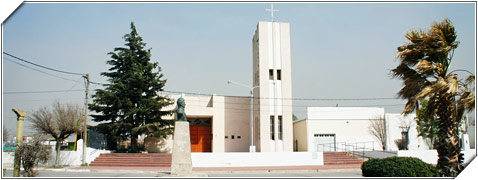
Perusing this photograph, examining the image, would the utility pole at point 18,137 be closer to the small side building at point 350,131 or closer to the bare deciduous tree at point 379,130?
the small side building at point 350,131

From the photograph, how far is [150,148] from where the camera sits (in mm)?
32562

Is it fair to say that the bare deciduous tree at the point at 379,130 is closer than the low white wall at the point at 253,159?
No

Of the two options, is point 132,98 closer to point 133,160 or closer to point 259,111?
point 133,160

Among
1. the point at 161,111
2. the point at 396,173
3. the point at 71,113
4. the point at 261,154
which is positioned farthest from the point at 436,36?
the point at 71,113

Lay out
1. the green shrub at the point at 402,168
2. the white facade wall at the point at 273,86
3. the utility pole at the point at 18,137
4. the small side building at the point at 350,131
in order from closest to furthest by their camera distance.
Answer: the green shrub at the point at 402,168 → the utility pole at the point at 18,137 → the white facade wall at the point at 273,86 → the small side building at the point at 350,131

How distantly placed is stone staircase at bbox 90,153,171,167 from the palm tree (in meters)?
17.7

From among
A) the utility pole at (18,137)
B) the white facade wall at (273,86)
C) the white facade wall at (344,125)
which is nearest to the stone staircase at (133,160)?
the white facade wall at (273,86)

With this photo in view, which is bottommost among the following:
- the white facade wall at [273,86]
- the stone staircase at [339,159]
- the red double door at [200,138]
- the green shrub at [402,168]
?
the stone staircase at [339,159]

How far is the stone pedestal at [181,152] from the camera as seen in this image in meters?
14.2

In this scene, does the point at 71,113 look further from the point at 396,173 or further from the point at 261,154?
the point at 396,173

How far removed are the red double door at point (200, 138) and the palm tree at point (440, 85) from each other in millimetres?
Answer: 24392

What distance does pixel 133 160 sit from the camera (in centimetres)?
2725

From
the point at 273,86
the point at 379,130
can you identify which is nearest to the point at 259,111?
the point at 273,86

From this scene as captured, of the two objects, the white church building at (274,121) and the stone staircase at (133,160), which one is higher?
the white church building at (274,121)
